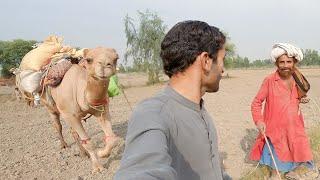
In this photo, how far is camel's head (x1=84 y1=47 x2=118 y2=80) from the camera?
18.7 ft

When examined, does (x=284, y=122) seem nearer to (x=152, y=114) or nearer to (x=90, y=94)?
(x=90, y=94)

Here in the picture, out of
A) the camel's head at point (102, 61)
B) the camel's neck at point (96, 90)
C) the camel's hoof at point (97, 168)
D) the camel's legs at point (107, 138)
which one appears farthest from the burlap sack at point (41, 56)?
the camel's head at point (102, 61)

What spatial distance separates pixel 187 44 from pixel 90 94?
15.1ft

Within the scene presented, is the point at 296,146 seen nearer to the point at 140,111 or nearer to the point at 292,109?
the point at 292,109

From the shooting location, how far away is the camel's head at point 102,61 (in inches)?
224

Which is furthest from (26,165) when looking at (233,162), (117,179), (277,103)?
(117,179)

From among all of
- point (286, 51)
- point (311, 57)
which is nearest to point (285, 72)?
point (286, 51)

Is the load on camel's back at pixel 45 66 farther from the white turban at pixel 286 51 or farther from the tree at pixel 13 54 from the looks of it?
the tree at pixel 13 54

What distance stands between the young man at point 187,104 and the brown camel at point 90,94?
3864 mm

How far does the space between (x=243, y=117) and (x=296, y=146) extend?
692 centimetres

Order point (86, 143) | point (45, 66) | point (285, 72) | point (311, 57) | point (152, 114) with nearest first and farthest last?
point (152, 114) < point (285, 72) < point (86, 143) < point (45, 66) < point (311, 57)

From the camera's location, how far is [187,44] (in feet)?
5.88

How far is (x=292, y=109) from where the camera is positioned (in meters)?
5.59

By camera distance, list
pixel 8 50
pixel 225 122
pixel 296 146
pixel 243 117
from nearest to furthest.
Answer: pixel 296 146 → pixel 225 122 → pixel 243 117 → pixel 8 50
